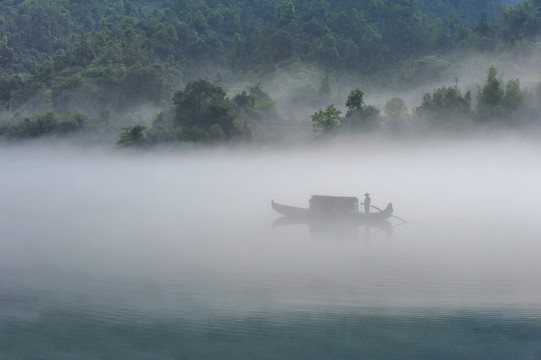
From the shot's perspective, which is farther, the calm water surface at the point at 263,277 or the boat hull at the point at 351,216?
the boat hull at the point at 351,216

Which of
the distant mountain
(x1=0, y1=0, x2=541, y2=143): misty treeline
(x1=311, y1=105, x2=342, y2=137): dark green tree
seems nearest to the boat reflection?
(x1=311, y1=105, x2=342, y2=137): dark green tree

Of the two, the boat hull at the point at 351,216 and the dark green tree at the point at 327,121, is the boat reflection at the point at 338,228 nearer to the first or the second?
the boat hull at the point at 351,216

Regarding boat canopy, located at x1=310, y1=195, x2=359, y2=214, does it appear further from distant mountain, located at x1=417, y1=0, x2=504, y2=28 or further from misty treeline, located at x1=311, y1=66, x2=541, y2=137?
distant mountain, located at x1=417, y1=0, x2=504, y2=28

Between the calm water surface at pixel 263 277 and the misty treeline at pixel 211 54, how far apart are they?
12.4m

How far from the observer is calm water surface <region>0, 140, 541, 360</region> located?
36.5ft

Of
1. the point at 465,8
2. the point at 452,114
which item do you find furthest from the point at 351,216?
the point at 465,8

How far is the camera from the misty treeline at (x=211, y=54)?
44.2 meters

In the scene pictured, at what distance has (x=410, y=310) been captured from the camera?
12.4m

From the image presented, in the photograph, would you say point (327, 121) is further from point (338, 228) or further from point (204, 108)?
point (338, 228)

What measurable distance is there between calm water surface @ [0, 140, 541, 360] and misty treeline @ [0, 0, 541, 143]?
12.4 metres

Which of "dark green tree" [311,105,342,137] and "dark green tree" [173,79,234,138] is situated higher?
"dark green tree" [173,79,234,138]

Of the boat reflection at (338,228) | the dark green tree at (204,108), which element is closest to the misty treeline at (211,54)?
the dark green tree at (204,108)

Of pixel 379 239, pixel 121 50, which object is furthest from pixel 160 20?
pixel 379 239

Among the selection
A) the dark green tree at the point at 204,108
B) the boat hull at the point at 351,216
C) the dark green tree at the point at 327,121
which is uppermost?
the dark green tree at the point at 204,108
